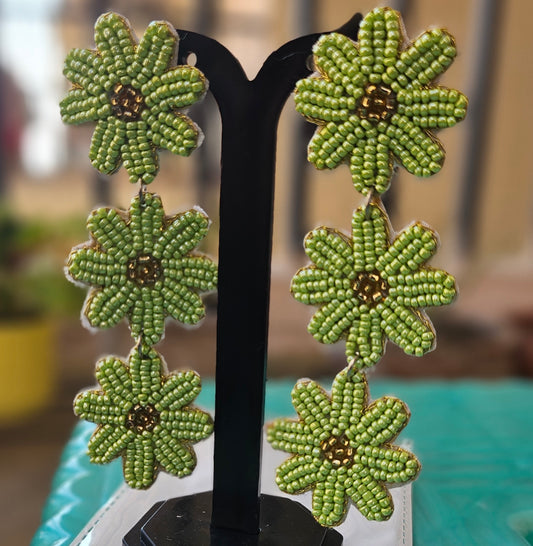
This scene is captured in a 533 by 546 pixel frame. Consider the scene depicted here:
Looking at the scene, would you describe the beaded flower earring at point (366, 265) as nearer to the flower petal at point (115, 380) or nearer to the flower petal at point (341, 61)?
the flower petal at point (341, 61)

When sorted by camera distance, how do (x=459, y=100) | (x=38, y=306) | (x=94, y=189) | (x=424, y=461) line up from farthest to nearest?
(x=94, y=189) → (x=38, y=306) → (x=424, y=461) → (x=459, y=100)

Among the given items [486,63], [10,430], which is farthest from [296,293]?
[486,63]

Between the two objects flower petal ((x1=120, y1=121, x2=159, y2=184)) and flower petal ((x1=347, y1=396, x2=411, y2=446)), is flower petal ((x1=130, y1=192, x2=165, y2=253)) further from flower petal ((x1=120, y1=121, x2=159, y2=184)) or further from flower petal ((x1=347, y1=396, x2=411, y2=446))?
flower petal ((x1=347, y1=396, x2=411, y2=446))

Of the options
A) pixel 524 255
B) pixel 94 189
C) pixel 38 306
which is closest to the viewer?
pixel 38 306

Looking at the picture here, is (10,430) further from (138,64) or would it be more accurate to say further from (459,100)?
(459,100)

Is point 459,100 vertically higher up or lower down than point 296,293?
higher up

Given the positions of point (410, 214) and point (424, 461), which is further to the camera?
point (410, 214)

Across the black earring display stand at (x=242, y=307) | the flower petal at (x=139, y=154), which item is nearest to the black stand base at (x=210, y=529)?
the black earring display stand at (x=242, y=307)
